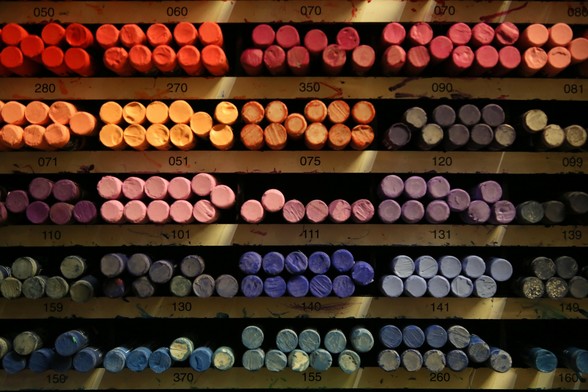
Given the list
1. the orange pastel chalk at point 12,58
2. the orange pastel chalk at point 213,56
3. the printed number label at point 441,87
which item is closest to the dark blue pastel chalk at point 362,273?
the printed number label at point 441,87

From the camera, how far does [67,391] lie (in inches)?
42.9

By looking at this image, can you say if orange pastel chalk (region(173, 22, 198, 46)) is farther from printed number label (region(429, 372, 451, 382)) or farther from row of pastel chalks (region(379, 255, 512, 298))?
printed number label (region(429, 372, 451, 382))

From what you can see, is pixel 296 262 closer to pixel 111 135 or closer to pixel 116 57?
pixel 111 135

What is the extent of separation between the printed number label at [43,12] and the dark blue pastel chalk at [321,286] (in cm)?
90

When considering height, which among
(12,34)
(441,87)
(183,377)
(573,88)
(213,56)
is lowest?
(183,377)

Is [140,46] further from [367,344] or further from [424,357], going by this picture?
[424,357]

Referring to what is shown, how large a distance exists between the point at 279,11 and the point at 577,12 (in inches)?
28.6

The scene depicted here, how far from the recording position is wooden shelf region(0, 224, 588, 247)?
103 cm

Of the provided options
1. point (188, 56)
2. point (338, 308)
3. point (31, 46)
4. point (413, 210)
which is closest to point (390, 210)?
point (413, 210)

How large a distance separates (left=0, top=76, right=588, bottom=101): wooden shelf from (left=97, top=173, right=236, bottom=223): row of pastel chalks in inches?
8.4

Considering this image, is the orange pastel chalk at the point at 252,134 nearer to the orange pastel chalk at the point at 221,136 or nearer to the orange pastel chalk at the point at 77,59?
the orange pastel chalk at the point at 221,136

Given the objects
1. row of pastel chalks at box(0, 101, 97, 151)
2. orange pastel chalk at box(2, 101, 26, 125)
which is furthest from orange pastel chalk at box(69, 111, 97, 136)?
orange pastel chalk at box(2, 101, 26, 125)

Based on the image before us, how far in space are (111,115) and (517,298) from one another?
1054 mm

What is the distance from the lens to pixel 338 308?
1040 millimetres
